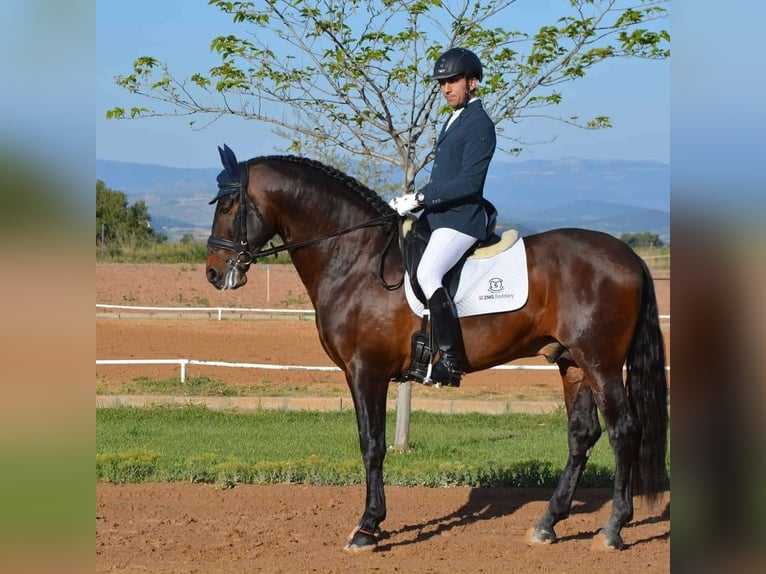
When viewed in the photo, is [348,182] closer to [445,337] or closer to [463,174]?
[463,174]

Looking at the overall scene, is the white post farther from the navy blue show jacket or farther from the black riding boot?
the navy blue show jacket

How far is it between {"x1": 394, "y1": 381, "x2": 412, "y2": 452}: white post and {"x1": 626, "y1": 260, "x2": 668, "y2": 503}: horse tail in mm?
3746

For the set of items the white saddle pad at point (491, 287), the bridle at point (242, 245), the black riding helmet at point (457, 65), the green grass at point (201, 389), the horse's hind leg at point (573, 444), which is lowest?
the green grass at point (201, 389)

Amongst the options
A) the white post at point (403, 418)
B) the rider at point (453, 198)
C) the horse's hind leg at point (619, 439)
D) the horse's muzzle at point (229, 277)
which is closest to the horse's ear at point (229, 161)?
the horse's muzzle at point (229, 277)

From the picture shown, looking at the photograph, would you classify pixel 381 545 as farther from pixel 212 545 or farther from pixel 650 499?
pixel 650 499

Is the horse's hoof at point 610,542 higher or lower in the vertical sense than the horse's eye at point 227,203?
lower

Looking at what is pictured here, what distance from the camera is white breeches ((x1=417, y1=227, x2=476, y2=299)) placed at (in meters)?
6.31

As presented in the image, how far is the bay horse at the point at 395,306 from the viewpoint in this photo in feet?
21.4

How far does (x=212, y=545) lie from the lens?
A: 662 cm

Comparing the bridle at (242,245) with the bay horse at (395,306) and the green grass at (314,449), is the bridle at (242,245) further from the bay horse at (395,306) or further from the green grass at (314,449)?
the green grass at (314,449)

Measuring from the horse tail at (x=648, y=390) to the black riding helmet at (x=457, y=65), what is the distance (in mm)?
1840
